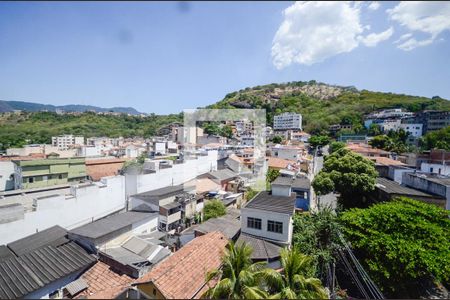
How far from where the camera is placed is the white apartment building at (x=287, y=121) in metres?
68.8

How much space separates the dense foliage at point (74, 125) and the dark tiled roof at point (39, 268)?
5994cm

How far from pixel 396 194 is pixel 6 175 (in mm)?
36200

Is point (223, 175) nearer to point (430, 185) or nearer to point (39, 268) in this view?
point (430, 185)

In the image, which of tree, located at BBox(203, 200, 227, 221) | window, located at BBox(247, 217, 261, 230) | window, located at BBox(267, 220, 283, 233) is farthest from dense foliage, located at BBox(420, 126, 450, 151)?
window, located at BBox(247, 217, 261, 230)

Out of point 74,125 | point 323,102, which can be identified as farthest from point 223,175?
point 323,102

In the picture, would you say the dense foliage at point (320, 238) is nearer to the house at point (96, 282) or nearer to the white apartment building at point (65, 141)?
the house at point (96, 282)

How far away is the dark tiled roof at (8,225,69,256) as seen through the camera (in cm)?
1115

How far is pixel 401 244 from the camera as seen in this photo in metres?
9.32

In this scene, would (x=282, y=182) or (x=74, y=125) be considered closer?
(x=282, y=182)

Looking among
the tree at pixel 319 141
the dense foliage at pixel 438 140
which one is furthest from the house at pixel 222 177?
the dense foliage at pixel 438 140

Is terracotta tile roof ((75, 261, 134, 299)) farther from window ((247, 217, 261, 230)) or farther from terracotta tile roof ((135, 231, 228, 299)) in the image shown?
window ((247, 217, 261, 230))

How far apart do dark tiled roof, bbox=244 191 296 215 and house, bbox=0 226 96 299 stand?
7.92 metres

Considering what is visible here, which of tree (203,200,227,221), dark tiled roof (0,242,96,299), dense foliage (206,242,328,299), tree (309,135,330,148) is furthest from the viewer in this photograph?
tree (309,135,330,148)

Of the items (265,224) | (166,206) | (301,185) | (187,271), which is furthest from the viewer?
(301,185)
